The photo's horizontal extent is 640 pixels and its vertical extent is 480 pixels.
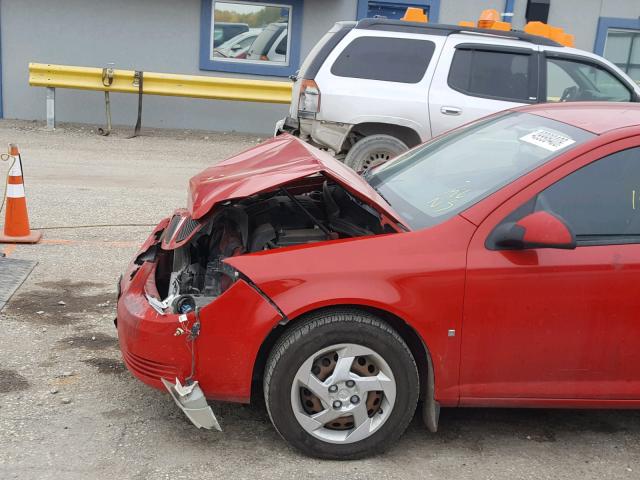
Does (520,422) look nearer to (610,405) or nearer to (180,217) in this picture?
(610,405)

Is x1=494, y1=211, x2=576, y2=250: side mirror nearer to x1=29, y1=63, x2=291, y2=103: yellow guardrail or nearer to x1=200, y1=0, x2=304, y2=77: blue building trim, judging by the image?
x1=29, y1=63, x2=291, y2=103: yellow guardrail

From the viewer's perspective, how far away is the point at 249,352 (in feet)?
11.3

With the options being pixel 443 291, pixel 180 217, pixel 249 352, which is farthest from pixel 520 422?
pixel 180 217

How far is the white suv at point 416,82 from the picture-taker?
8516mm

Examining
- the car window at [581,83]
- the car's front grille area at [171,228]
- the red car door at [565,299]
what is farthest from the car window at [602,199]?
the car window at [581,83]

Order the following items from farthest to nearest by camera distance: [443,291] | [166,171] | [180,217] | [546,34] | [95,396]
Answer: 1. [546,34]
2. [166,171]
3. [180,217]
4. [95,396]
5. [443,291]

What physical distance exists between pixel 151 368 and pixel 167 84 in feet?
37.6

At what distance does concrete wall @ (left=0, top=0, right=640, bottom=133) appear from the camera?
1455 cm

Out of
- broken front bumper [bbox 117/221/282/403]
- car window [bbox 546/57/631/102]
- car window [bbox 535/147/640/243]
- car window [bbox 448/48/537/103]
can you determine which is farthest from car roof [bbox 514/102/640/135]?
car window [bbox 546/57/631/102]

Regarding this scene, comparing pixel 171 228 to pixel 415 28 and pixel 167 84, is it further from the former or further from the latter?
pixel 167 84

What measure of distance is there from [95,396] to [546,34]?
10.0 metres

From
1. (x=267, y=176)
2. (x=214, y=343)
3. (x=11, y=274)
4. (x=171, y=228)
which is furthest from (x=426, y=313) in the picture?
(x=11, y=274)

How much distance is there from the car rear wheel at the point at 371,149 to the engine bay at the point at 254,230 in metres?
4.14

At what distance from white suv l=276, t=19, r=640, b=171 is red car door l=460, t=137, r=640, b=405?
16.3 feet
